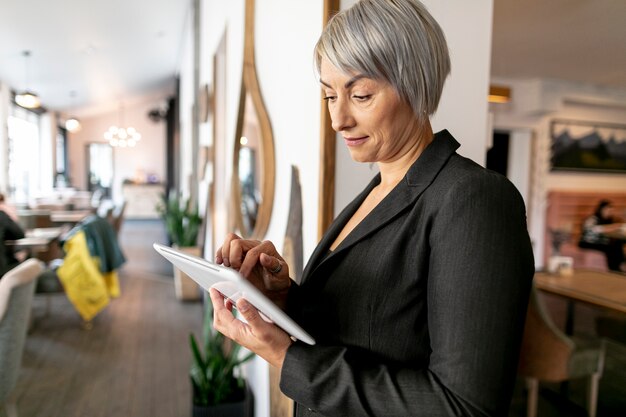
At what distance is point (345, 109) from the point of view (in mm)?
794

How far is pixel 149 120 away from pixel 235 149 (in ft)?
47.7

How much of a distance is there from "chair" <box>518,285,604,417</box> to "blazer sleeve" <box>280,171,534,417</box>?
2005mm

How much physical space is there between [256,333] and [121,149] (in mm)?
16543

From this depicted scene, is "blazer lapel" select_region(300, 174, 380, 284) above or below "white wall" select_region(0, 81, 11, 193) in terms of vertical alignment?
below

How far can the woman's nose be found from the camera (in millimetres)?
793

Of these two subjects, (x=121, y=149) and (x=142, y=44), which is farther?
(x=121, y=149)

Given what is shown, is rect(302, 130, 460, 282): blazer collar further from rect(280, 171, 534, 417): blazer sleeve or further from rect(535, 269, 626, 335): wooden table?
rect(535, 269, 626, 335): wooden table

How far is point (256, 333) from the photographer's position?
731 millimetres

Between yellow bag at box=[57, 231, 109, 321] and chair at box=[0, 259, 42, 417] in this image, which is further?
yellow bag at box=[57, 231, 109, 321]

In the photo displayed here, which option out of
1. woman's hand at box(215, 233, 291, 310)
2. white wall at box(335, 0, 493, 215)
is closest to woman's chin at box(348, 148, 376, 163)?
woman's hand at box(215, 233, 291, 310)

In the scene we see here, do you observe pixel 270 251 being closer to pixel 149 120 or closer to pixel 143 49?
pixel 143 49

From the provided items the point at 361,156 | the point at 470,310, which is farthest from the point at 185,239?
the point at 470,310

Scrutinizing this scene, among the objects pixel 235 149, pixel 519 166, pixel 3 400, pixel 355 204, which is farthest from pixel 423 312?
pixel 519 166

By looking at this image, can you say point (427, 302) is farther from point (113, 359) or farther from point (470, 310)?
point (113, 359)
